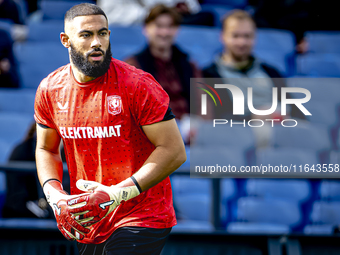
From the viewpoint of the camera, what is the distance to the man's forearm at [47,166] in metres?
2.27

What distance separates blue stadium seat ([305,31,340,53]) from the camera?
6.12 meters

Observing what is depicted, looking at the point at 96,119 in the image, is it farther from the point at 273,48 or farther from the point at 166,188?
the point at 273,48

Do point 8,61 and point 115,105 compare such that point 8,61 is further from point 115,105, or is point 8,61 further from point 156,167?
point 156,167

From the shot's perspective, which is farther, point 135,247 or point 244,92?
point 244,92

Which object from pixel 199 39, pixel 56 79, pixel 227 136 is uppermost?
pixel 56 79

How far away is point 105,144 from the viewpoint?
7.09 feet

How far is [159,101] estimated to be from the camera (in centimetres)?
208

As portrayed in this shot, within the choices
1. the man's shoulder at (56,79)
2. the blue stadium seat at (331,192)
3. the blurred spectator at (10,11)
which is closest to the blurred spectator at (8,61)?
the blurred spectator at (10,11)

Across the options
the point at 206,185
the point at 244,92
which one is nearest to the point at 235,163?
the point at 206,185

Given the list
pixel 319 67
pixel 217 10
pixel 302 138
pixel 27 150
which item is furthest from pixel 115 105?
pixel 217 10

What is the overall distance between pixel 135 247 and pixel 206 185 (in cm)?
239

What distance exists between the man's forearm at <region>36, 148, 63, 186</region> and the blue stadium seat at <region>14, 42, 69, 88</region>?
10.5ft

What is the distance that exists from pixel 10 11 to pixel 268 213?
13.9ft

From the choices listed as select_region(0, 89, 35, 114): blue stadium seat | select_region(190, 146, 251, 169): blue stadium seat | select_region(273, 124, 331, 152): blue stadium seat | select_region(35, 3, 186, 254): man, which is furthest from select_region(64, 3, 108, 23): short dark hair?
select_region(0, 89, 35, 114): blue stadium seat
